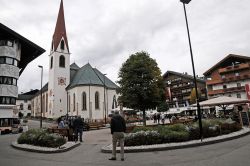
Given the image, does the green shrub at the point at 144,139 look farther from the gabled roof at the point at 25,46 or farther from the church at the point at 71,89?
the church at the point at 71,89

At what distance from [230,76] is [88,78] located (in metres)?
32.4

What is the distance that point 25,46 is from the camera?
133 ft

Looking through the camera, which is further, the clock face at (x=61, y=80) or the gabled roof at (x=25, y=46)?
the clock face at (x=61, y=80)

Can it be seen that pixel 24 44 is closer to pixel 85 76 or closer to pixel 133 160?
pixel 85 76

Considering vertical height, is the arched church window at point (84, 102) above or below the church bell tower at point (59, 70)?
below

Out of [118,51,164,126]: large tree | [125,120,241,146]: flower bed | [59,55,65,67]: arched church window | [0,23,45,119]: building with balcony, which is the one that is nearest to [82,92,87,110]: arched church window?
[59,55,65,67]: arched church window

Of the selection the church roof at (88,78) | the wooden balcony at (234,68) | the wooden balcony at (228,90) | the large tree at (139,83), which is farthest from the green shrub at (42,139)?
the wooden balcony at (228,90)

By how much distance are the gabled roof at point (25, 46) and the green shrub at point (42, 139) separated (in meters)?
23.3

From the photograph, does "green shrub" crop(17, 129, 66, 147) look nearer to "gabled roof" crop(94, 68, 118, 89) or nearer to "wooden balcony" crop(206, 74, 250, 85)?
"gabled roof" crop(94, 68, 118, 89)

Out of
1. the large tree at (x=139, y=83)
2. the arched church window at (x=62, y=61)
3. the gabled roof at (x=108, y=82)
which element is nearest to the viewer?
the large tree at (x=139, y=83)

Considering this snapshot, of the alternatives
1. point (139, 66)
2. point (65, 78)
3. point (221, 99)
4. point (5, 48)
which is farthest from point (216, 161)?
point (65, 78)

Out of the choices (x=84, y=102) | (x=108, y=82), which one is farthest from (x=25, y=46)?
(x=108, y=82)

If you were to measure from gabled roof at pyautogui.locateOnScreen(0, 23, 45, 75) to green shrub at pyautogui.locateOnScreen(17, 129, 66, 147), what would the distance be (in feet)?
76.6

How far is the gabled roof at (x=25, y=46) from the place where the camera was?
3547 centimetres
